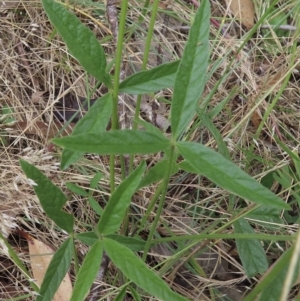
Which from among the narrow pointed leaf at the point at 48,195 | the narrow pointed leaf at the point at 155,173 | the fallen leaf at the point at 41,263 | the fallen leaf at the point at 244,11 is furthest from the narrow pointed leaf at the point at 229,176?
the fallen leaf at the point at 244,11

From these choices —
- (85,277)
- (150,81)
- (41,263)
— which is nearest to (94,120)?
(150,81)

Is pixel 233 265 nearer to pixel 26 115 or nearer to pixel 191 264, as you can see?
pixel 191 264

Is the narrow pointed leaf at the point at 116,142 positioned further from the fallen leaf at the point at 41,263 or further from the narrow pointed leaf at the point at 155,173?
the fallen leaf at the point at 41,263

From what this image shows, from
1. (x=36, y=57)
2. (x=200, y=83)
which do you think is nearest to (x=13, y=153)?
(x=36, y=57)

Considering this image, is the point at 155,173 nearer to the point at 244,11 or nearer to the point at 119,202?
the point at 119,202

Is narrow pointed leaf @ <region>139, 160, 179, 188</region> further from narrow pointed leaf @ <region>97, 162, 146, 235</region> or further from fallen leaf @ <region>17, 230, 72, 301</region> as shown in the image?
fallen leaf @ <region>17, 230, 72, 301</region>

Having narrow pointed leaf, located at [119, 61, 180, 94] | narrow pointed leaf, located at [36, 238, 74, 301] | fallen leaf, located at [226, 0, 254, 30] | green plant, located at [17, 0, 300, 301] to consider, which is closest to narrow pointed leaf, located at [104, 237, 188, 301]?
green plant, located at [17, 0, 300, 301]
